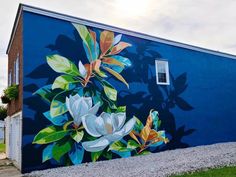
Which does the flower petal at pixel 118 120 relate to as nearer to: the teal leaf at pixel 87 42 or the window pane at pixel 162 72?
the teal leaf at pixel 87 42

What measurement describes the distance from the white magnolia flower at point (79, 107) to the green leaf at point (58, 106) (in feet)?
0.73

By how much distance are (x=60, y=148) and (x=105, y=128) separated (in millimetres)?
2320

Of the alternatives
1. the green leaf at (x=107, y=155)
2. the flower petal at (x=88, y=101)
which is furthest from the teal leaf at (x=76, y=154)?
the flower petal at (x=88, y=101)

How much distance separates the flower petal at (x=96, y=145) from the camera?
11.7m

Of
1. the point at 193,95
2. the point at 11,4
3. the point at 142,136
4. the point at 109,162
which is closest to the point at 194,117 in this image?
the point at 193,95

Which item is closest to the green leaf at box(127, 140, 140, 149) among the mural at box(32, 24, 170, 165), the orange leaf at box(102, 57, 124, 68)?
the mural at box(32, 24, 170, 165)

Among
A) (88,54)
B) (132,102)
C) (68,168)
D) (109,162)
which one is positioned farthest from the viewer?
(132,102)

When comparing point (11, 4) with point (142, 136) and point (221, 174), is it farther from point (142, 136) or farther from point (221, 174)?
point (221, 174)

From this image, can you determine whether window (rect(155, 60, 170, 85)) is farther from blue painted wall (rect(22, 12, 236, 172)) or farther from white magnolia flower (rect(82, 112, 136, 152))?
white magnolia flower (rect(82, 112, 136, 152))

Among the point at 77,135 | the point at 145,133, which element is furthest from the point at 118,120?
the point at 77,135

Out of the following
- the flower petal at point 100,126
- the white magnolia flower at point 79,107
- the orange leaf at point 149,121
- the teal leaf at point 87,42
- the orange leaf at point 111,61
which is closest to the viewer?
the white magnolia flower at point 79,107

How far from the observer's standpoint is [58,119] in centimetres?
1120

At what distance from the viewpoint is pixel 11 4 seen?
12.2m

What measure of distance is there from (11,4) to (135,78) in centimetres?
684
